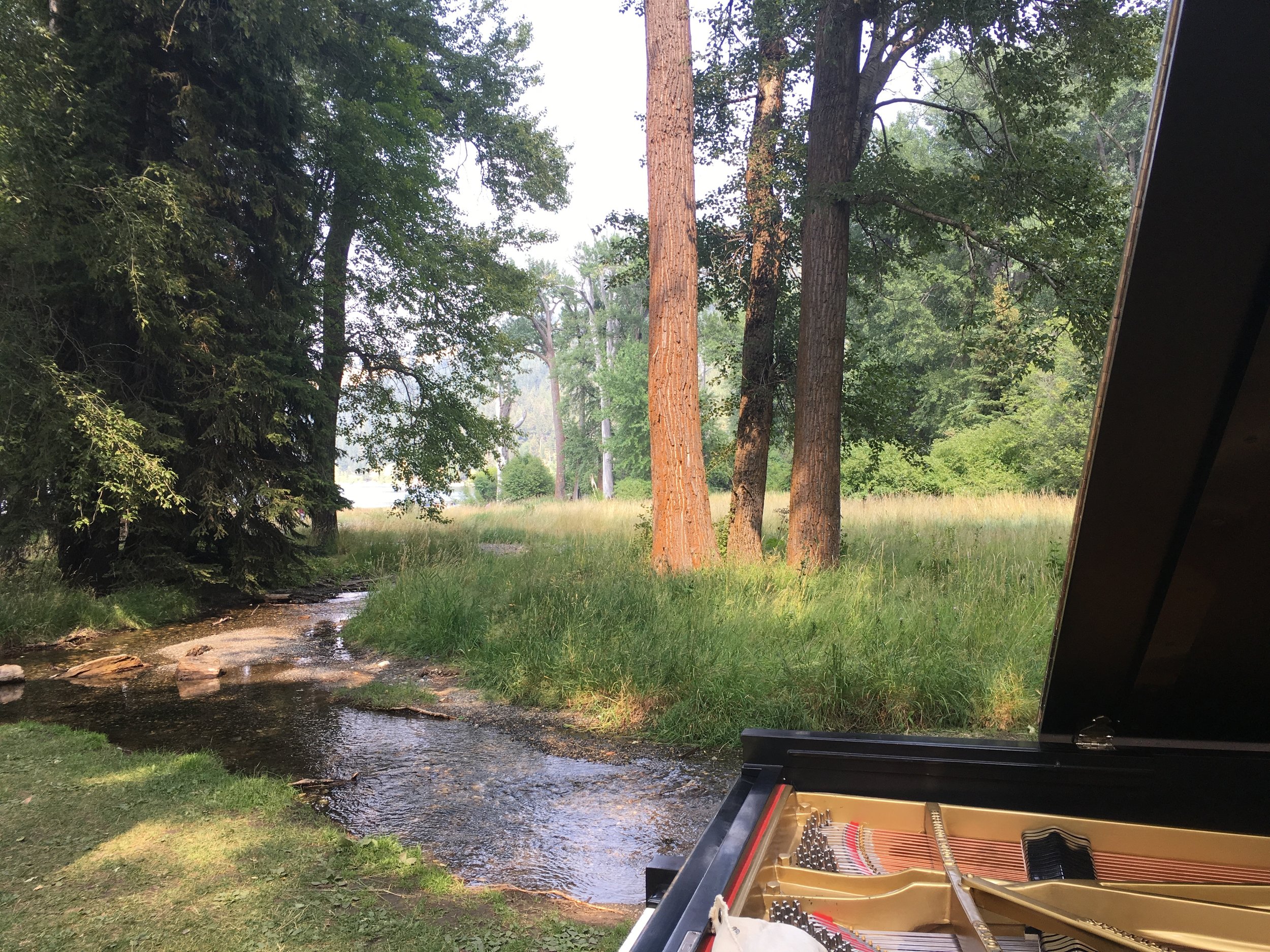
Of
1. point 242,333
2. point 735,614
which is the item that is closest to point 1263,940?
point 735,614

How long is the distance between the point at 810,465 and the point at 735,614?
263cm

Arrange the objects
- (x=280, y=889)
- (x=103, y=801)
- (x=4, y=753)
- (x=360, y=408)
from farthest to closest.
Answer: (x=360, y=408)
(x=4, y=753)
(x=103, y=801)
(x=280, y=889)

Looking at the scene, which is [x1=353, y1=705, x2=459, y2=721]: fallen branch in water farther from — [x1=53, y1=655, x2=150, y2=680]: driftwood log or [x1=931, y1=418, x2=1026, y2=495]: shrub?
[x1=931, y1=418, x2=1026, y2=495]: shrub

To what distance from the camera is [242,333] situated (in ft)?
39.7

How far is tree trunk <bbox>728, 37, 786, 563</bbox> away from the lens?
11.0 meters

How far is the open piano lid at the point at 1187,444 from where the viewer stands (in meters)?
1.11

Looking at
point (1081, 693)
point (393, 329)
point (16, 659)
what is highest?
point (393, 329)

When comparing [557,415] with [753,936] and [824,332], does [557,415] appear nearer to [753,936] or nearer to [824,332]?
[824,332]

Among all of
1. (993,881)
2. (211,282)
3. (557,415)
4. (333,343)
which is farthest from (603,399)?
(993,881)

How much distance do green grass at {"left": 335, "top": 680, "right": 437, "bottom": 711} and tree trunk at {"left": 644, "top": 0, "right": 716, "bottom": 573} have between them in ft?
9.51

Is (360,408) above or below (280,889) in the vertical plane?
above

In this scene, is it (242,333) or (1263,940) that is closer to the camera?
(1263,940)

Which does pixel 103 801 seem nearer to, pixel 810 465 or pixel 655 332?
pixel 655 332

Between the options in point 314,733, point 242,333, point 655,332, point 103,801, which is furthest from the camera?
point 242,333
